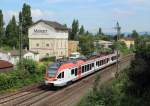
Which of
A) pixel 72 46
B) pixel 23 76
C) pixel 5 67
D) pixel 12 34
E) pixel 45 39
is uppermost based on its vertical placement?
pixel 12 34

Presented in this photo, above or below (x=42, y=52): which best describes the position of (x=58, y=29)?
above

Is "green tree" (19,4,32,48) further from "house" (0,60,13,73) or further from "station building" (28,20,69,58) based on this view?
"house" (0,60,13,73)

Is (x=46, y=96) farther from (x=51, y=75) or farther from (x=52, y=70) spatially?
(x=52, y=70)

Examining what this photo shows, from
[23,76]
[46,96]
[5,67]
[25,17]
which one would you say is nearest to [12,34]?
[25,17]

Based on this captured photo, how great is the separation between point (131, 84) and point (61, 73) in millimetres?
11079

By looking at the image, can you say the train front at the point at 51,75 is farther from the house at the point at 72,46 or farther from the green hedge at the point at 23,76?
the house at the point at 72,46

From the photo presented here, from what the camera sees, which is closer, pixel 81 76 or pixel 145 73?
pixel 145 73

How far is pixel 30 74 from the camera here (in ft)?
140

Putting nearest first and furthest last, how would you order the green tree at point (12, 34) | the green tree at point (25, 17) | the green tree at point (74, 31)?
the green tree at point (12, 34)
the green tree at point (25, 17)
the green tree at point (74, 31)

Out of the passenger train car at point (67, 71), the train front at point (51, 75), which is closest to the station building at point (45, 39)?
the passenger train car at point (67, 71)

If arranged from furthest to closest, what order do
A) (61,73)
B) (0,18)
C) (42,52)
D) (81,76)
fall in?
1. (0,18)
2. (42,52)
3. (81,76)
4. (61,73)

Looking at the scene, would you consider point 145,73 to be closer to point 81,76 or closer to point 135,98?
point 135,98

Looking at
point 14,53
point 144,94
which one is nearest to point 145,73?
point 144,94

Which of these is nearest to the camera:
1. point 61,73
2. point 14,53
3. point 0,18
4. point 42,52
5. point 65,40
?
point 61,73
